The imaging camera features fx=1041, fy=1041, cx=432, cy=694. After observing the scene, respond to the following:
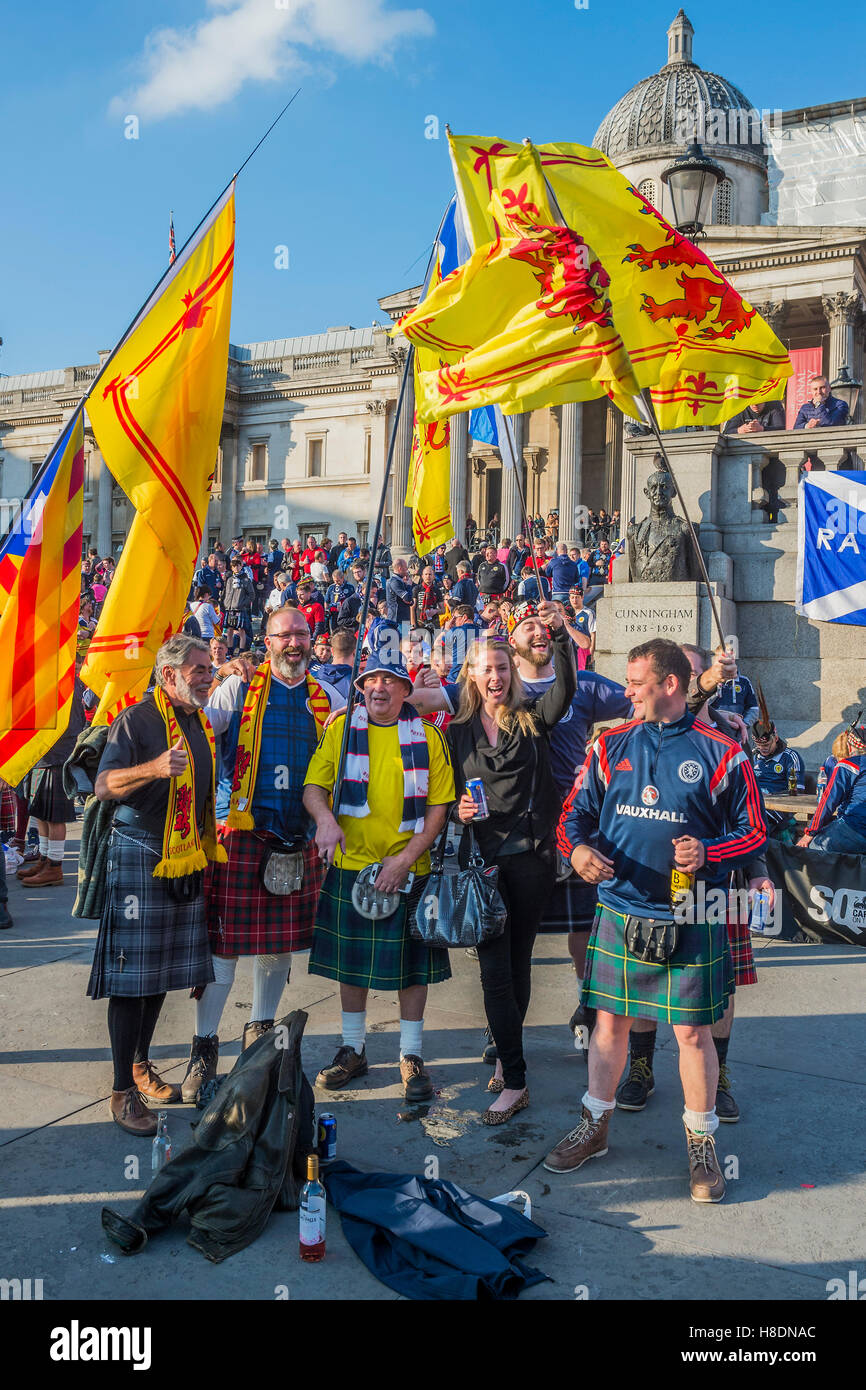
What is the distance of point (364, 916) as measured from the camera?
4480 millimetres

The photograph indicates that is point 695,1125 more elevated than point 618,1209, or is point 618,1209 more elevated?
point 695,1125

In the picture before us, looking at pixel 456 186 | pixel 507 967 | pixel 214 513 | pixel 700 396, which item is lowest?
pixel 507 967

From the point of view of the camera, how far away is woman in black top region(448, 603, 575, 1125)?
4.38m

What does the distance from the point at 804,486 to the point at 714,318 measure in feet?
15.1

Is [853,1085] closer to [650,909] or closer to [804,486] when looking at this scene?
[650,909]

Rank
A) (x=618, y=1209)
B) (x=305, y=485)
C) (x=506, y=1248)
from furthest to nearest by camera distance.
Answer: (x=305, y=485) → (x=618, y=1209) → (x=506, y=1248)

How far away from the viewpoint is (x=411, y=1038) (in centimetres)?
460

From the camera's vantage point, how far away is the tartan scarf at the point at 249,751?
15.1 feet

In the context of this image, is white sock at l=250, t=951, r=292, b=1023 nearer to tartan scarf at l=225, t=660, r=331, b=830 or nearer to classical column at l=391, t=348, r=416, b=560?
tartan scarf at l=225, t=660, r=331, b=830

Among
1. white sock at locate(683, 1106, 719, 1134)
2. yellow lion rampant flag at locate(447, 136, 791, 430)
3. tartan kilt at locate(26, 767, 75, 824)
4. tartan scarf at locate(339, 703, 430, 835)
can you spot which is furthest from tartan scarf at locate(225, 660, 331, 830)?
tartan kilt at locate(26, 767, 75, 824)

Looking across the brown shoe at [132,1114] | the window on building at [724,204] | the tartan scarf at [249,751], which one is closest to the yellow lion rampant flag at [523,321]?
the tartan scarf at [249,751]

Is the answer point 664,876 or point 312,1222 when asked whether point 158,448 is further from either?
point 312,1222

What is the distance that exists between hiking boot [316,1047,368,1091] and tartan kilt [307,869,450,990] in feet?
1.05
